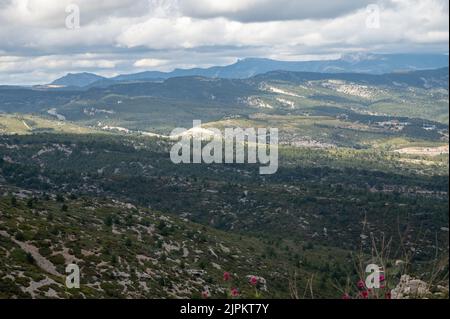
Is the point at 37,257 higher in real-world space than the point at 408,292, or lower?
lower

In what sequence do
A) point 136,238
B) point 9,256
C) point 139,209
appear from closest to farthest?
point 9,256
point 136,238
point 139,209

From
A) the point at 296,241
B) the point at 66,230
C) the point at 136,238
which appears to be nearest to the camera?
the point at 66,230

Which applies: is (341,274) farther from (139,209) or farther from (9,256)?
(9,256)

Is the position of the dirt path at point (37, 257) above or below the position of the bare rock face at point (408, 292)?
below

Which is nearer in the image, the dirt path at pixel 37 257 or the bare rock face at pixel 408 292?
the bare rock face at pixel 408 292

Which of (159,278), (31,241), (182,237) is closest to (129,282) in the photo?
(159,278)

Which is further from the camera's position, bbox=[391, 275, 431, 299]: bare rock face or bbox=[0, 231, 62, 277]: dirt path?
bbox=[0, 231, 62, 277]: dirt path

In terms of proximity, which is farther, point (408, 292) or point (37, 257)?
point (37, 257)

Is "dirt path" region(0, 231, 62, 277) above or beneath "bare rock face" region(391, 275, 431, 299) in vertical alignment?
beneath
